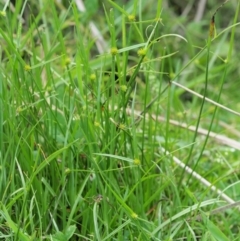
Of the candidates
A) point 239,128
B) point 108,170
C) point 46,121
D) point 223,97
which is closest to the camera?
point 108,170

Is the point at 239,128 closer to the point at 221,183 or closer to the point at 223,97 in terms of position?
the point at 223,97

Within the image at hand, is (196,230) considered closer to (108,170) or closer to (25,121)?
(108,170)

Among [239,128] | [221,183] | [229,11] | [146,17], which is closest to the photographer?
[221,183]

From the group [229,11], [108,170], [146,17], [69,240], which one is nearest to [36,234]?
[69,240]

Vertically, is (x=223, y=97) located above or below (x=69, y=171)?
below

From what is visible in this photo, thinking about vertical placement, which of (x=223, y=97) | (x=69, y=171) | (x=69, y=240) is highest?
(x=69, y=171)

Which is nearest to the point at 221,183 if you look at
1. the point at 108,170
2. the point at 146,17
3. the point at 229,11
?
the point at 108,170

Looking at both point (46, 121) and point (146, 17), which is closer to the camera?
point (46, 121)

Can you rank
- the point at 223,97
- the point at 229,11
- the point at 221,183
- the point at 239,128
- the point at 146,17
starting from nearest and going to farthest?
the point at 221,183
the point at 239,128
the point at 223,97
the point at 146,17
the point at 229,11

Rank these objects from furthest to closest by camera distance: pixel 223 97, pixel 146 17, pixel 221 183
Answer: pixel 146 17 → pixel 223 97 → pixel 221 183
